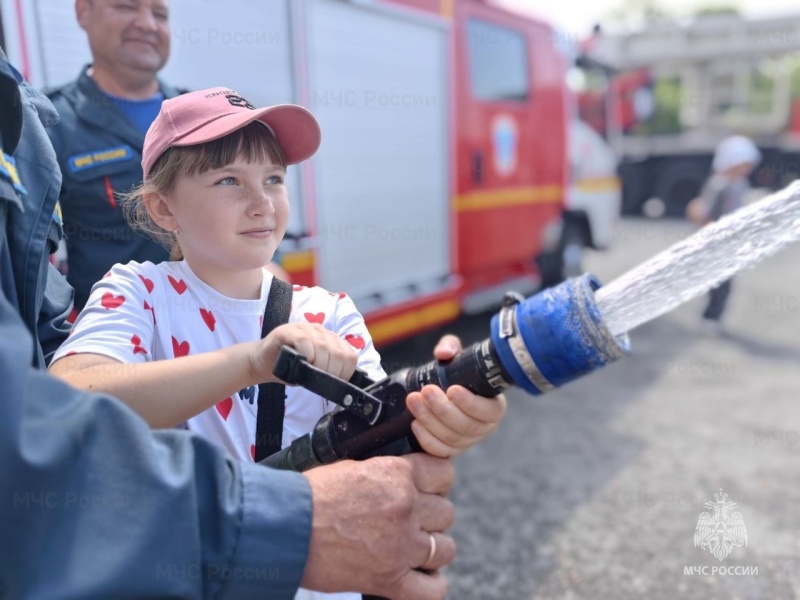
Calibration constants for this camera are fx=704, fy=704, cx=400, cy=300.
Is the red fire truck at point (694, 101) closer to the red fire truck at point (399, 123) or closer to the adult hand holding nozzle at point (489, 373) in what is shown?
the red fire truck at point (399, 123)

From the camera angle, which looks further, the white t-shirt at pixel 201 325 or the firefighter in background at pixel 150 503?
the white t-shirt at pixel 201 325

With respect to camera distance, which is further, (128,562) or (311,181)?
(311,181)

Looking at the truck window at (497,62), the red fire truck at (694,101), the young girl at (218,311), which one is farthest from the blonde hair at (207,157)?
the red fire truck at (694,101)

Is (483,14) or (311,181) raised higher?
(483,14)

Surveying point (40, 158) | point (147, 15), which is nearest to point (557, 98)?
point (147, 15)

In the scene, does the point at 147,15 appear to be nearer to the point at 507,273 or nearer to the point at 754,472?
the point at 754,472

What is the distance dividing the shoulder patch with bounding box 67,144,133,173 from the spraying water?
1.21 metres

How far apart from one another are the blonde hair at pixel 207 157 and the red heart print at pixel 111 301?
0.17m

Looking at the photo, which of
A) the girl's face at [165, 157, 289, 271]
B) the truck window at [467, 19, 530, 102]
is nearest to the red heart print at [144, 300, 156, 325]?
the girl's face at [165, 157, 289, 271]

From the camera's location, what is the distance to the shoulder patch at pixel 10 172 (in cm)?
99

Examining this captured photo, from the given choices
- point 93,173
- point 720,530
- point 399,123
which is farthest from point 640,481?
point 93,173

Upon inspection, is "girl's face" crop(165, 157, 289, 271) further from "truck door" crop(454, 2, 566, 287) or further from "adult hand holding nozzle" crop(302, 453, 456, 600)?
"truck door" crop(454, 2, 566, 287)

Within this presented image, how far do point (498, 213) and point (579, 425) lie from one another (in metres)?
2.10

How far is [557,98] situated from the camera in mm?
6695
